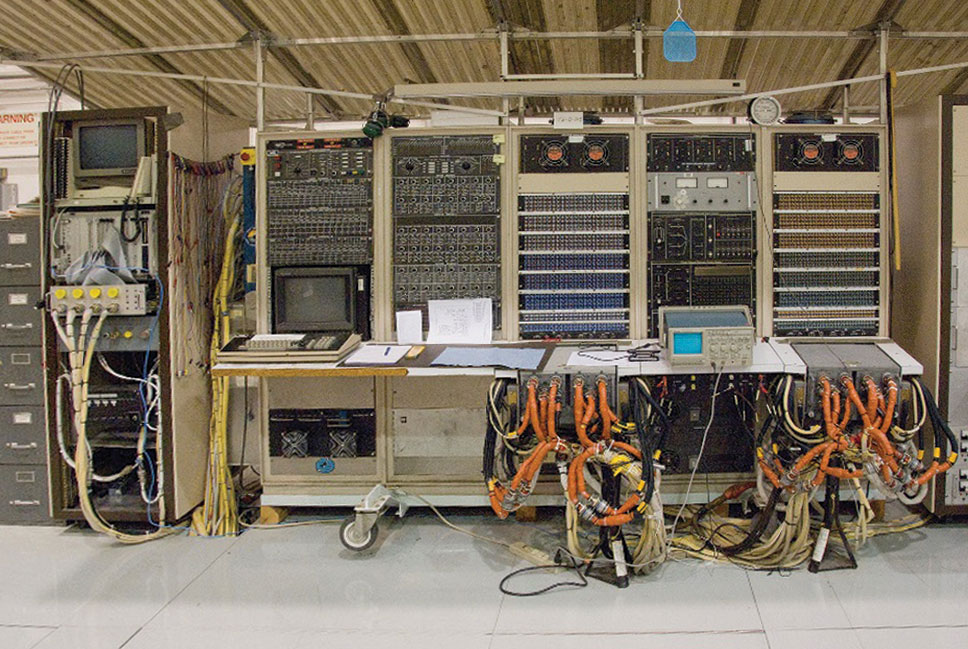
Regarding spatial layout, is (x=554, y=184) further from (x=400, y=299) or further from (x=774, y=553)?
(x=774, y=553)

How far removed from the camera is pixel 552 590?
284 centimetres

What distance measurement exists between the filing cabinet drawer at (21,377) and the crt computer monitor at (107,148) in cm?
98

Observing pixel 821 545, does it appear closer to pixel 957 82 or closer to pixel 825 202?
pixel 825 202

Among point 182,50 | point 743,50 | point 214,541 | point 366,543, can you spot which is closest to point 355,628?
point 366,543

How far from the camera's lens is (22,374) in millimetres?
3604

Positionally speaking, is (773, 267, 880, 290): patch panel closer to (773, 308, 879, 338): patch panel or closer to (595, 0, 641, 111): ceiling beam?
(773, 308, 879, 338): patch panel

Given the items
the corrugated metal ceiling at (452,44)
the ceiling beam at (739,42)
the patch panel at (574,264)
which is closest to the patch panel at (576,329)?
the patch panel at (574,264)

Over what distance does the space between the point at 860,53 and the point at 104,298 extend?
15.3 feet

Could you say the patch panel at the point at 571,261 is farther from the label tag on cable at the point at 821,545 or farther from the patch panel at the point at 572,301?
the label tag on cable at the point at 821,545

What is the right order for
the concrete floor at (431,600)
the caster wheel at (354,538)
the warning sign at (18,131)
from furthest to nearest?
the warning sign at (18,131)
the caster wheel at (354,538)
the concrete floor at (431,600)

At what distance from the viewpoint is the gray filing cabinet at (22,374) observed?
3.57 meters

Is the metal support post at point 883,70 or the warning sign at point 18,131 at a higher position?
the warning sign at point 18,131

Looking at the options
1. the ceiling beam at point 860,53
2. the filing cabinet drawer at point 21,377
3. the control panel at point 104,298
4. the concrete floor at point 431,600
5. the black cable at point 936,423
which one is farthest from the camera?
the ceiling beam at point 860,53

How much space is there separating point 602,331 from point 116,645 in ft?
8.32
